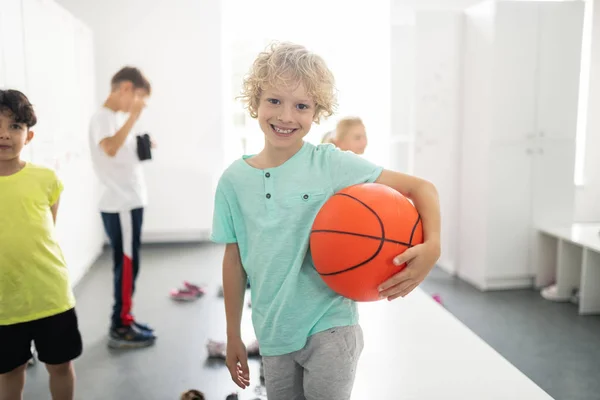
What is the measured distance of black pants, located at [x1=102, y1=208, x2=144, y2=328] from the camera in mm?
2916

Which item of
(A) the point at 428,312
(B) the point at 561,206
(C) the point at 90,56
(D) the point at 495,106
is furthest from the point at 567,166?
(C) the point at 90,56

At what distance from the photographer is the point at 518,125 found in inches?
156

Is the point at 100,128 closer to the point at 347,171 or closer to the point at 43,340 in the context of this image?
the point at 43,340

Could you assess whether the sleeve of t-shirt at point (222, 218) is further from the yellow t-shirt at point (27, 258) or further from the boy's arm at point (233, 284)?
the yellow t-shirt at point (27, 258)

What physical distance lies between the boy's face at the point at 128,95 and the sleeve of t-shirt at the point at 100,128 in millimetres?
126

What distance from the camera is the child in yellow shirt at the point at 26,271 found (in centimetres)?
175

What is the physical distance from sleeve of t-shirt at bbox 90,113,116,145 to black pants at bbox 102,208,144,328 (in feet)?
1.41

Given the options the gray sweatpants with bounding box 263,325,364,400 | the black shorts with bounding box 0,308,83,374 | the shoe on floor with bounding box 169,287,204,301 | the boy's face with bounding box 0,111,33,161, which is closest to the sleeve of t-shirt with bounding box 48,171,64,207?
the boy's face with bounding box 0,111,33,161

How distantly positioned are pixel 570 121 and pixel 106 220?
3.45m

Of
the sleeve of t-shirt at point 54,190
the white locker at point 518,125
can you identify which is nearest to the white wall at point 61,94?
the sleeve of t-shirt at point 54,190

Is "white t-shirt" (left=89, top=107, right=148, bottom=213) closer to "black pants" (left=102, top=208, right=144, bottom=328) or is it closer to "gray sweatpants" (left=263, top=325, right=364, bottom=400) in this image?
"black pants" (left=102, top=208, right=144, bottom=328)

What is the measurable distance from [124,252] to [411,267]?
7.01ft

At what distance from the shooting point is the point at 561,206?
4.09 metres

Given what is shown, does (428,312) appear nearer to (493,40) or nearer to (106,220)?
(106,220)
